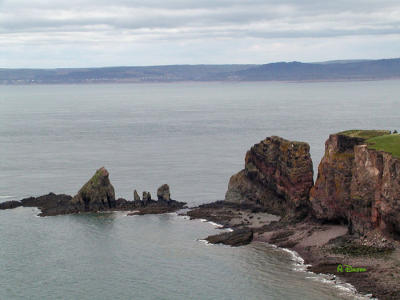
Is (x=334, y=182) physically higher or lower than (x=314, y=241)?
higher

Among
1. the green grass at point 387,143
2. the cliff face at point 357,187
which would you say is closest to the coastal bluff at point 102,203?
the cliff face at point 357,187

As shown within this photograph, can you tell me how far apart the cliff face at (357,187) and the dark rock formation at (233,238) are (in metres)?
7.47

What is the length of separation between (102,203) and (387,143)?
3490cm

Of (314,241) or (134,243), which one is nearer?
(314,241)

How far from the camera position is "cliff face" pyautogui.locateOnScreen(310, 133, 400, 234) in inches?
2259

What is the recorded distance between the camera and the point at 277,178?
243 ft

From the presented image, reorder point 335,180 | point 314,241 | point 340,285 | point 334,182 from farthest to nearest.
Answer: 1. point 334,182
2. point 335,180
3. point 314,241
4. point 340,285

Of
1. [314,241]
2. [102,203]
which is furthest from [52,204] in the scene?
[314,241]

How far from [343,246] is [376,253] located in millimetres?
3643

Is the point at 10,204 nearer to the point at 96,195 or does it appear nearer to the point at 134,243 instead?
the point at 96,195

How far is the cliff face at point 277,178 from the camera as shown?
70.1 metres

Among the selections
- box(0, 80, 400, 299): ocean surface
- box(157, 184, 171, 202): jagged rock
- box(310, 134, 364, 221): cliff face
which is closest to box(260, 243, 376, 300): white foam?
box(0, 80, 400, 299): ocean surface

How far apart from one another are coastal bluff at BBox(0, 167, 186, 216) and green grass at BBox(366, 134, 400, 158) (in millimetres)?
26403

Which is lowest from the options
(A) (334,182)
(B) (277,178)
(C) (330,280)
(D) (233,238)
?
(C) (330,280)
